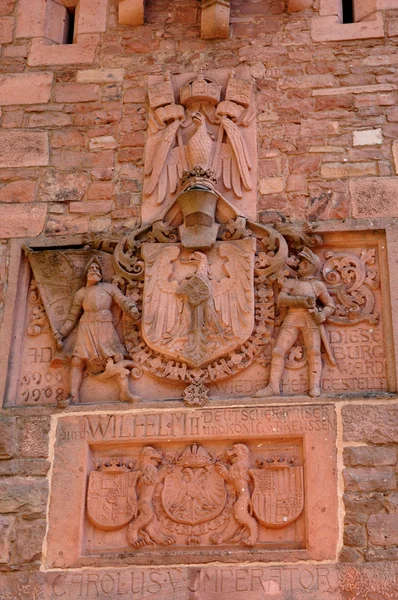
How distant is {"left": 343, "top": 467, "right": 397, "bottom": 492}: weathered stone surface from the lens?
212 inches

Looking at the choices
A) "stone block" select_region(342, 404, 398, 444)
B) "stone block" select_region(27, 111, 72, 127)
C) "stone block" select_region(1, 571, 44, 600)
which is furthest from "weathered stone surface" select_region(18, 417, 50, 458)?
"stone block" select_region(27, 111, 72, 127)

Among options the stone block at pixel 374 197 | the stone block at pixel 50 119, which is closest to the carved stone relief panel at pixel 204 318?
the stone block at pixel 374 197

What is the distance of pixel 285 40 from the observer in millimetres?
6887

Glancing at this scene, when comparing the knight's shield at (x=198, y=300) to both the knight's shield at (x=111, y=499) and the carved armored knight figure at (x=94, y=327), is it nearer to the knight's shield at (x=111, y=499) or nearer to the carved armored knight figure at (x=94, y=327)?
the carved armored knight figure at (x=94, y=327)

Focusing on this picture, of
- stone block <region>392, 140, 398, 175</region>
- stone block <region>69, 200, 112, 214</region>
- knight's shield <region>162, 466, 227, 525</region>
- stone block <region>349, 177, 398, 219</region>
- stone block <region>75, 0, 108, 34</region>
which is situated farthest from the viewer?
stone block <region>75, 0, 108, 34</region>

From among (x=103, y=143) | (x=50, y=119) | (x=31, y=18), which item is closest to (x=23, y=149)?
(x=50, y=119)

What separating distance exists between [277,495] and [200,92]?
270 centimetres

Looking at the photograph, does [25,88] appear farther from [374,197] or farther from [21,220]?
[374,197]

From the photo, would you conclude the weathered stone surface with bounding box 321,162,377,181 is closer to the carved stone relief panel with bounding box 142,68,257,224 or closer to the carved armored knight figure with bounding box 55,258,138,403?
the carved stone relief panel with bounding box 142,68,257,224

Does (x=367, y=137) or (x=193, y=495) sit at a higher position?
(x=367, y=137)

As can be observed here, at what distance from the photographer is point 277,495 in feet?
18.0

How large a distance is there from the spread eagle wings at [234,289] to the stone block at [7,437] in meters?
1.35


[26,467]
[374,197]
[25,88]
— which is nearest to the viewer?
[26,467]

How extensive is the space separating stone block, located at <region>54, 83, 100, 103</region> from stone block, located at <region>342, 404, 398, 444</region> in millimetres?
2786
